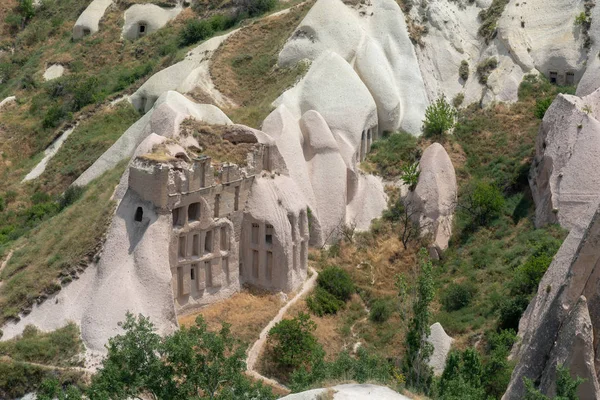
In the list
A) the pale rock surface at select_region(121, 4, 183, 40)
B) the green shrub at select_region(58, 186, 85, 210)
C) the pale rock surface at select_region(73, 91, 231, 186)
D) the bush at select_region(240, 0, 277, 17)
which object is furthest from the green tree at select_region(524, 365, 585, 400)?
the pale rock surface at select_region(121, 4, 183, 40)

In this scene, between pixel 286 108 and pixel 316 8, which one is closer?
pixel 286 108

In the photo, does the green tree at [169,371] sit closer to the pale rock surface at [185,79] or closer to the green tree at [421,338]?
the green tree at [421,338]

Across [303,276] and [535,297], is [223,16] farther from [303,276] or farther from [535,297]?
[535,297]

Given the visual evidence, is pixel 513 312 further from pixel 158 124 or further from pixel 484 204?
pixel 158 124

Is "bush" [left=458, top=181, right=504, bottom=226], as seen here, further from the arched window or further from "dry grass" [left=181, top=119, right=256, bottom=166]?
the arched window

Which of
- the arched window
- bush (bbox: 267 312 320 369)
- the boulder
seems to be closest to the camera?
the boulder

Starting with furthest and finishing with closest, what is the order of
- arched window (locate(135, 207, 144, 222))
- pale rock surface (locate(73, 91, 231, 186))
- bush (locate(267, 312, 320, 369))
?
1. pale rock surface (locate(73, 91, 231, 186))
2. bush (locate(267, 312, 320, 369))
3. arched window (locate(135, 207, 144, 222))

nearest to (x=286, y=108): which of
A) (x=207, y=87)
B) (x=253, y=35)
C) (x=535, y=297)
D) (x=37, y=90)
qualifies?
(x=207, y=87)
